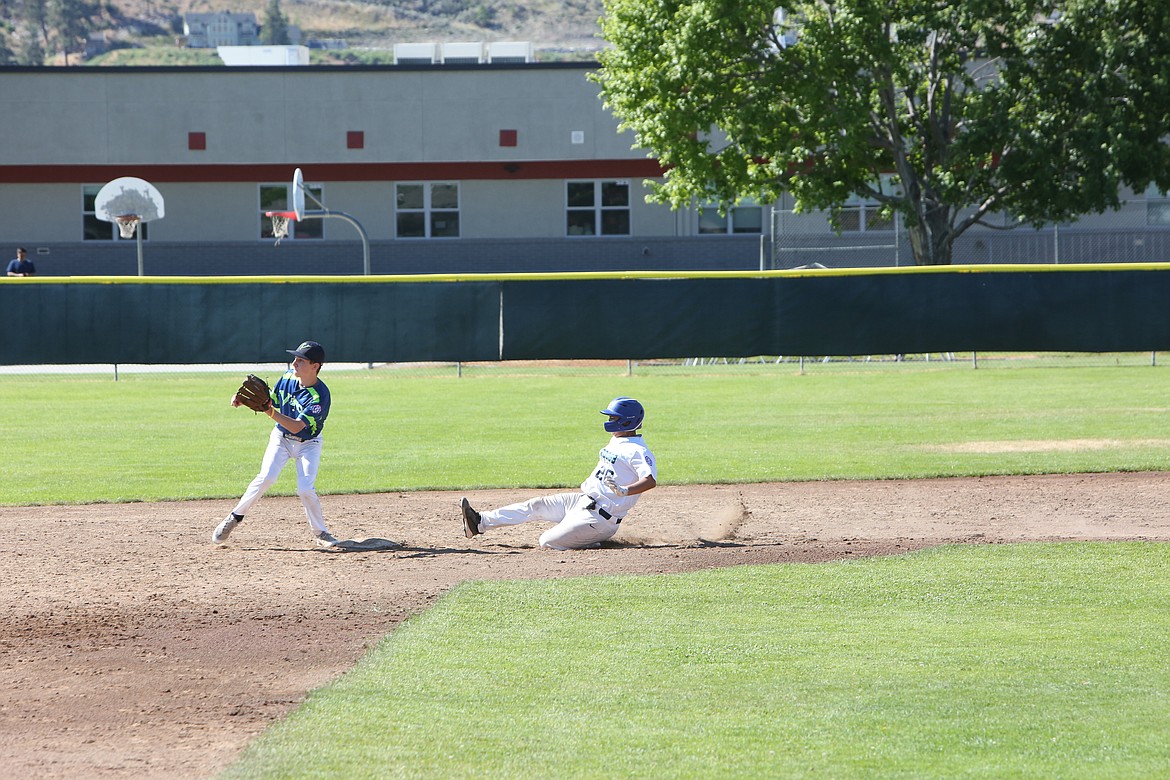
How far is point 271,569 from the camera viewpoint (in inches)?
377

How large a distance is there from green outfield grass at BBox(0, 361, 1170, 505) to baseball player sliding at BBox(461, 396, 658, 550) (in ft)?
11.3

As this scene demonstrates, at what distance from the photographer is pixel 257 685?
6.57 m

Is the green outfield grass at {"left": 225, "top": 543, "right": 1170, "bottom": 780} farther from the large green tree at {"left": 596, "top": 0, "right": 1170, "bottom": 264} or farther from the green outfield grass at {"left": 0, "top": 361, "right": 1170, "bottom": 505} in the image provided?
the large green tree at {"left": 596, "top": 0, "right": 1170, "bottom": 264}

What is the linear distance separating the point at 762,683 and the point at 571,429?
12062 millimetres

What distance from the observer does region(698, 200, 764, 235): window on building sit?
1479 inches

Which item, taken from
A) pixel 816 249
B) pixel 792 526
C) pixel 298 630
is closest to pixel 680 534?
pixel 792 526

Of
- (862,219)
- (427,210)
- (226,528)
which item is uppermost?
(427,210)

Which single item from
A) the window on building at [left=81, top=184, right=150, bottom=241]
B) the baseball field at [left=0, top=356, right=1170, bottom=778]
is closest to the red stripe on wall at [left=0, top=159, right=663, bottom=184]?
the window on building at [left=81, top=184, right=150, bottom=241]

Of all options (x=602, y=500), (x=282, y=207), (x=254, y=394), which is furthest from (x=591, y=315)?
(x=282, y=207)

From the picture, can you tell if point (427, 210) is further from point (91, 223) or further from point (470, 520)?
point (470, 520)

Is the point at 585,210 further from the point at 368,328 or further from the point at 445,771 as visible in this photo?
the point at 445,771

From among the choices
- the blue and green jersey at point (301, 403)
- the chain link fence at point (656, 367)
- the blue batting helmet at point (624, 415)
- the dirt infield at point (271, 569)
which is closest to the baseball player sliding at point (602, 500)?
the blue batting helmet at point (624, 415)

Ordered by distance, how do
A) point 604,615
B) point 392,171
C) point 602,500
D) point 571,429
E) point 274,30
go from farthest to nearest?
point 274,30 → point 392,171 → point 571,429 → point 602,500 → point 604,615

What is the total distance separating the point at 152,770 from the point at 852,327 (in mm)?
19125
